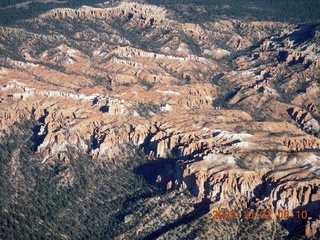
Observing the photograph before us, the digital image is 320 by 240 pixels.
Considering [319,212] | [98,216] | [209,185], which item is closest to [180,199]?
[209,185]
